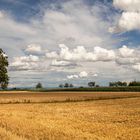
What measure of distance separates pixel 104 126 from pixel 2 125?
7.97 metres

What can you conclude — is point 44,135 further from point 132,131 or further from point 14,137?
point 132,131

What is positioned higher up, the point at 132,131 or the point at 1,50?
the point at 1,50

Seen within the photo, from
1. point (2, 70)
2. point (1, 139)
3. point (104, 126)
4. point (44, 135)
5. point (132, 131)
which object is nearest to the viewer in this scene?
point (1, 139)

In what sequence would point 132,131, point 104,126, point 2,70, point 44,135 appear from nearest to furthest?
point 44,135
point 132,131
point 104,126
point 2,70

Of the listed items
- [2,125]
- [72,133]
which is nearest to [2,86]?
[2,125]

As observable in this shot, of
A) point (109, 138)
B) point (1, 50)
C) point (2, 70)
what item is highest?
point (1, 50)

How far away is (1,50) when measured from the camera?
98.6m

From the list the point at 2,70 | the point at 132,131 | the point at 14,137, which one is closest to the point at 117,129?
the point at 132,131

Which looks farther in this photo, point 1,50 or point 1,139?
point 1,50

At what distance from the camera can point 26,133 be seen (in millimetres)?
21141

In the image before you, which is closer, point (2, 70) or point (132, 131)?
point (132, 131)

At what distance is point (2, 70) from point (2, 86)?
4.70 meters

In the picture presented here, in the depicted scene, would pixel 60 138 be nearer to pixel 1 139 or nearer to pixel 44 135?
pixel 44 135

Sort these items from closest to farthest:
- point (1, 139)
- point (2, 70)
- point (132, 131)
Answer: point (1, 139) → point (132, 131) → point (2, 70)
